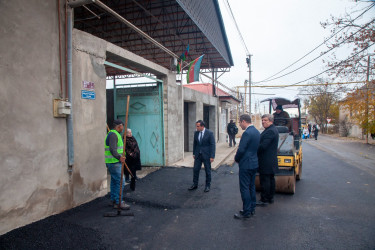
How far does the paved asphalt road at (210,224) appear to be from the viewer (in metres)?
3.51

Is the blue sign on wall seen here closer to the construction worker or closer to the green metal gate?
the construction worker

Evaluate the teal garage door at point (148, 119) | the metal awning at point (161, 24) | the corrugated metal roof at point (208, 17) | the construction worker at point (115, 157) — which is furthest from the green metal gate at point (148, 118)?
the construction worker at point (115, 157)

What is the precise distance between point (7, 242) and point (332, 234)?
4.78 meters

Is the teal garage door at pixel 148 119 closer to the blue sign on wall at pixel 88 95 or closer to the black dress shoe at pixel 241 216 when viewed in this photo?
the blue sign on wall at pixel 88 95

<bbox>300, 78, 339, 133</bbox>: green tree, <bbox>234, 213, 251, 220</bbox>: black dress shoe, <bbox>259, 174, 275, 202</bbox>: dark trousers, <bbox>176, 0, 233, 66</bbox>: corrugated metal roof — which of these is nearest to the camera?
<bbox>234, 213, 251, 220</bbox>: black dress shoe

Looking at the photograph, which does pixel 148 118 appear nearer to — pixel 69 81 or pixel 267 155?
pixel 69 81

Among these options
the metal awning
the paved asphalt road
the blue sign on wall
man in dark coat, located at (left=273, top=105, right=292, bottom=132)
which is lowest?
the paved asphalt road

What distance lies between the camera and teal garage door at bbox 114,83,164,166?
28.5 feet

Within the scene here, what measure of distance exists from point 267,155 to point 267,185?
0.67 meters

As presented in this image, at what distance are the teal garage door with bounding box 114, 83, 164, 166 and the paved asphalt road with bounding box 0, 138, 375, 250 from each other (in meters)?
2.29

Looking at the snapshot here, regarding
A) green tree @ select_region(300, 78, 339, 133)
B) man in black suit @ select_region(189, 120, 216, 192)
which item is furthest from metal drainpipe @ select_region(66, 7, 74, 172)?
green tree @ select_region(300, 78, 339, 133)

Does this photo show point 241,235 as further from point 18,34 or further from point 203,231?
point 18,34

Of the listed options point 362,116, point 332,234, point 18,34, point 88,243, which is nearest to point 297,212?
point 332,234

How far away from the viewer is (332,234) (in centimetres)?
379
